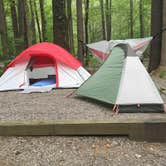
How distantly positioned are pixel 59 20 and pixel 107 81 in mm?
4282

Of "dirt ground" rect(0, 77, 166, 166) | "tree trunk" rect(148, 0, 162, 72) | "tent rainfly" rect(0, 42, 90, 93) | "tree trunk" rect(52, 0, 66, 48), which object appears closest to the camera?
"dirt ground" rect(0, 77, 166, 166)

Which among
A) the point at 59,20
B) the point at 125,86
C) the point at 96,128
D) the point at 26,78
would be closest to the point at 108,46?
the point at 59,20

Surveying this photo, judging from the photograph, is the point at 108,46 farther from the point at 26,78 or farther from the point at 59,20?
the point at 26,78

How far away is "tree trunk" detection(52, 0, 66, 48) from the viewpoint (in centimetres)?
816

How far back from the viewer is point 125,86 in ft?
13.9

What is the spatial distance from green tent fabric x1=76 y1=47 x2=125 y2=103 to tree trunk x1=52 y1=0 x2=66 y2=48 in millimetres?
3538

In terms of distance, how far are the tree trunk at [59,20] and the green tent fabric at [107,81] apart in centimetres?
354

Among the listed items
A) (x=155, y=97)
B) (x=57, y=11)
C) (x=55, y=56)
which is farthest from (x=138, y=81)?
(x=57, y=11)

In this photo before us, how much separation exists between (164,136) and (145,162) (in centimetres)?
59

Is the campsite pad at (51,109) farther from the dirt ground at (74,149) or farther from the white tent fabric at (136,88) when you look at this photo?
the white tent fabric at (136,88)

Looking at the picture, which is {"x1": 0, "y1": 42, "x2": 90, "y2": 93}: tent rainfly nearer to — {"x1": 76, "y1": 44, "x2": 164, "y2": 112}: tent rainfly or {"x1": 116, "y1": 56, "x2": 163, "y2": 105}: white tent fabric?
{"x1": 76, "y1": 44, "x2": 164, "y2": 112}: tent rainfly

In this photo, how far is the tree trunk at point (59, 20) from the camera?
26.8 feet

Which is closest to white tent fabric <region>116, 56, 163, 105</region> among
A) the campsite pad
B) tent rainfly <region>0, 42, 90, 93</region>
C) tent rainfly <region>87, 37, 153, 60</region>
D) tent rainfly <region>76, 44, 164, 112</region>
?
tent rainfly <region>76, 44, 164, 112</region>

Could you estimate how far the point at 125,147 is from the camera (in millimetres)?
3203
